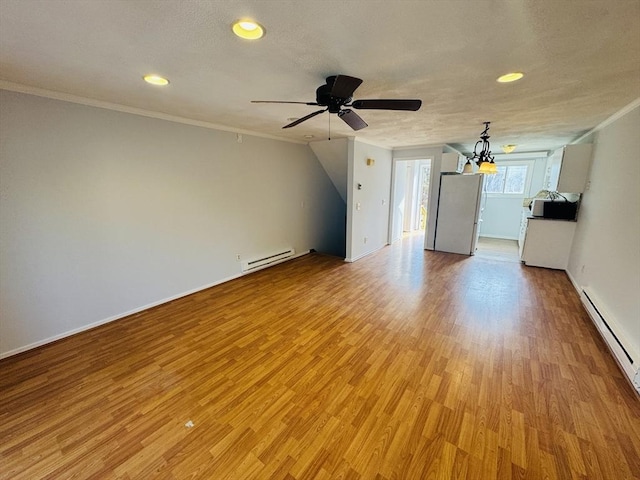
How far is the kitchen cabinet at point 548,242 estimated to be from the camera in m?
4.54

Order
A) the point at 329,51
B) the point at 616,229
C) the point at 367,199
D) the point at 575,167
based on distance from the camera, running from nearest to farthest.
Result: 1. the point at 329,51
2. the point at 616,229
3. the point at 575,167
4. the point at 367,199

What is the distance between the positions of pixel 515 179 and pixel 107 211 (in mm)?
9234

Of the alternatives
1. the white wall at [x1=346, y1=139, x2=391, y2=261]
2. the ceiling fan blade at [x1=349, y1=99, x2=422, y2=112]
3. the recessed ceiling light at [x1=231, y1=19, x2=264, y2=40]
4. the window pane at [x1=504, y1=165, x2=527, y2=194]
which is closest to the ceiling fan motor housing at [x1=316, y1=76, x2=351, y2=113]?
the ceiling fan blade at [x1=349, y1=99, x2=422, y2=112]

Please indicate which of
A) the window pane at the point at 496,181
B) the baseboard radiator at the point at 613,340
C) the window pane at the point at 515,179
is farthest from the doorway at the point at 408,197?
the baseboard radiator at the point at 613,340

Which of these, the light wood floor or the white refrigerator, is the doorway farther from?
the light wood floor

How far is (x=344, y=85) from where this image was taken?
1.71 m

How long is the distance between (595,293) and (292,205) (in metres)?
4.57

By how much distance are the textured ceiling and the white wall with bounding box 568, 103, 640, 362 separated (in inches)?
24.5

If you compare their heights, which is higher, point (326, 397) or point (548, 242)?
point (548, 242)

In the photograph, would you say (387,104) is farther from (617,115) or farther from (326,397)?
(617,115)

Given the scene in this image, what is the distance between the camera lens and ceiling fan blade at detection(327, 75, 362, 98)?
63.6 inches

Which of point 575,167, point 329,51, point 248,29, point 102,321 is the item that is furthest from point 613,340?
point 102,321

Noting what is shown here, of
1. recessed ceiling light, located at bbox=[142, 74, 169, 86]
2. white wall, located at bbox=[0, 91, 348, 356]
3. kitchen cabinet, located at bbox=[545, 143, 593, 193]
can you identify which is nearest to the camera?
recessed ceiling light, located at bbox=[142, 74, 169, 86]

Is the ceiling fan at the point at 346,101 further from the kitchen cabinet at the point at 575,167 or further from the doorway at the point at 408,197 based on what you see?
the doorway at the point at 408,197
